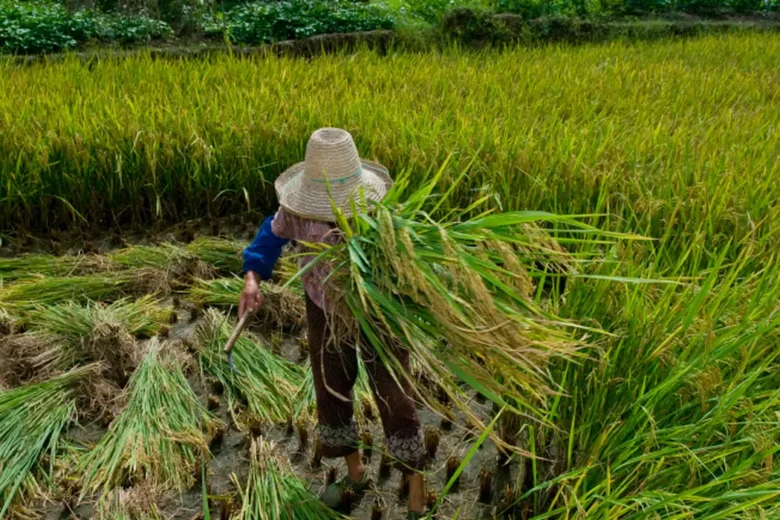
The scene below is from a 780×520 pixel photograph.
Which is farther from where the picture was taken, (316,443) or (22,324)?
(22,324)

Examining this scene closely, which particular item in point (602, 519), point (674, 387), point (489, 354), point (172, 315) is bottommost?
point (172, 315)

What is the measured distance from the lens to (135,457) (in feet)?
5.45

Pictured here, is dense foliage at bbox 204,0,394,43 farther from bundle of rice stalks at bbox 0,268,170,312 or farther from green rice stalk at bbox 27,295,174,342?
green rice stalk at bbox 27,295,174,342

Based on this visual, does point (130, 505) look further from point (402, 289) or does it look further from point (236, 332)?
point (402, 289)

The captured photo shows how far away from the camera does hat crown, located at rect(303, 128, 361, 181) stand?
4.43 feet

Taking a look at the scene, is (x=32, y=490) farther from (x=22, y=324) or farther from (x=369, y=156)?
(x=369, y=156)

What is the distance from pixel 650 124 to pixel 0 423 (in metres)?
2.80

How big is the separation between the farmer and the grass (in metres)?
0.78

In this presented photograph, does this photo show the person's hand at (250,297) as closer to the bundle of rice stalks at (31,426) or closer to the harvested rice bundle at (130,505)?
the harvested rice bundle at (130,505)

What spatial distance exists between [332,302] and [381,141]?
5.23 feet

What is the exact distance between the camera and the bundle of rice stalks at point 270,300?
2.30 metres

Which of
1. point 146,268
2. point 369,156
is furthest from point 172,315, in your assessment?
point 369,156

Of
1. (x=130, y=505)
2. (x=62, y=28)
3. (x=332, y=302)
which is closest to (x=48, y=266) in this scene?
(x=130, y=505)

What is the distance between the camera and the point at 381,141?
277cm
